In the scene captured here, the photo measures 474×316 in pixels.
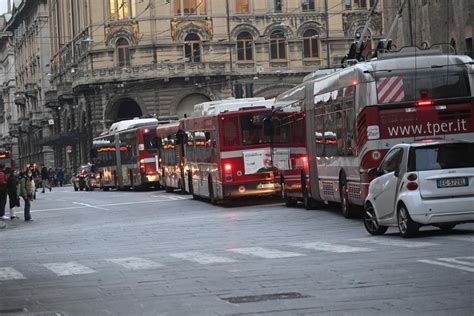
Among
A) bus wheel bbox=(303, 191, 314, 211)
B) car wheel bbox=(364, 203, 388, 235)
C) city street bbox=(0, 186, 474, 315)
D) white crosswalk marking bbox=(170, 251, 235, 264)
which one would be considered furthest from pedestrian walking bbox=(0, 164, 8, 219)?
white crosswalk marking bbox=(170, 251, 235, 264)

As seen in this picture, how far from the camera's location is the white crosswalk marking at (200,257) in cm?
1742

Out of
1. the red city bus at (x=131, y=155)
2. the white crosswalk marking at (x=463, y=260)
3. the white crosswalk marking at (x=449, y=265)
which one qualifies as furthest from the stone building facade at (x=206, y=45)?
the white crosswalk marking at (x=449, y=265)

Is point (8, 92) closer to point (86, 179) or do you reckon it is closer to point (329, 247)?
point (86, 179)

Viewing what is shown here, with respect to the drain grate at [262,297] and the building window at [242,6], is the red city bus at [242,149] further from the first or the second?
the building window at [242,6]

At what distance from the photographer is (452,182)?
63.3 feet

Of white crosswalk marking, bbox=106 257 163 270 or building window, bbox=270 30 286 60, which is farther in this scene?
building window, bbox=270 30 286 60

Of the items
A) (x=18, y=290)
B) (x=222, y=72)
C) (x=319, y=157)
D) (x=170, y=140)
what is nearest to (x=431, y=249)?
(x=18, y=290)

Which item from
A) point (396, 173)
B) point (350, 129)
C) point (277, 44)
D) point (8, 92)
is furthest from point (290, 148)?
point (8, 92)

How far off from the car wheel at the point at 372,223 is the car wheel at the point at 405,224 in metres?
0.96

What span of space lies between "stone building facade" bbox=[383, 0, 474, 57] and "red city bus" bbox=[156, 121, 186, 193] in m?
9.60

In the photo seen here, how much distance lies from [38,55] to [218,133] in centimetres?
9272

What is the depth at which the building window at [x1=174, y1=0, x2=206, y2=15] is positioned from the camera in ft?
298

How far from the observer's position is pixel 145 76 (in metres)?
89.8

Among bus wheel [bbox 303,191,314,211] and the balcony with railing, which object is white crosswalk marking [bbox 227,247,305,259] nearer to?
bus wheel [bbox 303,191,314,211]
